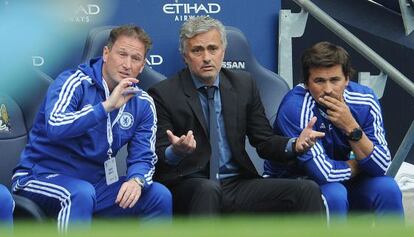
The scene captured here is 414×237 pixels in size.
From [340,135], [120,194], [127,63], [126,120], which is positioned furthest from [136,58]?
[340,135]

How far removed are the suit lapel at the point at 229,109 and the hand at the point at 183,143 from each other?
32 centimetres

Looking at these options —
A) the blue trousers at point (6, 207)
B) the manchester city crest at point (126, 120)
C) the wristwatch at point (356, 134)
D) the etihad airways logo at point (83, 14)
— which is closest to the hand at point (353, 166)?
the wristwatch at point (356, 134)

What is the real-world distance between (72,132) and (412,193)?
2.75m

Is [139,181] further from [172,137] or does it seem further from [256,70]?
[256,70]

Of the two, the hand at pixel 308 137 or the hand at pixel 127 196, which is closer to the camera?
the hand at pixel 127 196

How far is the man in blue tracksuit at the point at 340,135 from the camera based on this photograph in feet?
13.8

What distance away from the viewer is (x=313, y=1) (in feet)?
19.1

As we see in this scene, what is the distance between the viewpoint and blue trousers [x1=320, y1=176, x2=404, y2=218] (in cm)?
413

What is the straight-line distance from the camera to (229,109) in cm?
434

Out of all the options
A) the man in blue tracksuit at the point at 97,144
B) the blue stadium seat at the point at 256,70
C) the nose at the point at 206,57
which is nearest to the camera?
the man in blue tracksuit at the point at 97,144

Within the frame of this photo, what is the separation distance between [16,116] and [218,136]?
1.08m

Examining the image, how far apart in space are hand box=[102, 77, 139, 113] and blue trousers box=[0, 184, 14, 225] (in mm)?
543

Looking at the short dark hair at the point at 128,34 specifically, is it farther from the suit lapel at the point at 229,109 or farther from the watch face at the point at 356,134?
the watch face at the point at 356,134

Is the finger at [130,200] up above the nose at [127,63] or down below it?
below
